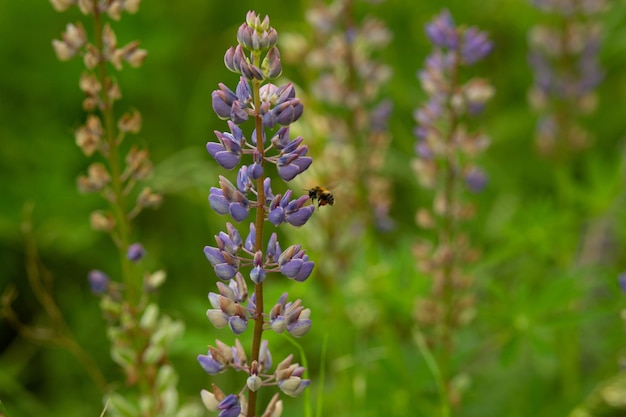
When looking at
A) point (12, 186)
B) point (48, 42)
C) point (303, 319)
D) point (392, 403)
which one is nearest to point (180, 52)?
point (48, 42)

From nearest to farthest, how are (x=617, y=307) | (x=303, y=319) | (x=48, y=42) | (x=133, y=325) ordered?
1. (x=303, y=319)
2. (x=133, y=325)
3. (x=617, y=307)
4. (x=48, y=42)

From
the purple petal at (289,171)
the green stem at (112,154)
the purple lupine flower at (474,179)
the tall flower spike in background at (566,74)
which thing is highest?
the tall flower spike in background at (566,74)

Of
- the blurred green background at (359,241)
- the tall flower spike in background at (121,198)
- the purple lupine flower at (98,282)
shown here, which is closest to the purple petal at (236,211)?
the tall flower spike in background at (121,198)

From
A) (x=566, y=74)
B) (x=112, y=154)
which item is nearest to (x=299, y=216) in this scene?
(x=112, y=154)

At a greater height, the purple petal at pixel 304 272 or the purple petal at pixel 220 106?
the purple petal at pixel 220 106

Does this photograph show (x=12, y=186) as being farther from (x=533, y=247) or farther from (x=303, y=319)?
(x=303, y=319)

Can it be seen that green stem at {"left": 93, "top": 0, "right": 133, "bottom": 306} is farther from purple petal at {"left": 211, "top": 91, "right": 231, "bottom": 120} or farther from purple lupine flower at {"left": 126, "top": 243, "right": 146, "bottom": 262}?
purple petal at {"left": 211, "top": 91, "right": 231, "bottom": 120}

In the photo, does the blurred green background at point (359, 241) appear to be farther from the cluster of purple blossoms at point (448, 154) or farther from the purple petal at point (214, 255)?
the purple petal at point (214, 255)
